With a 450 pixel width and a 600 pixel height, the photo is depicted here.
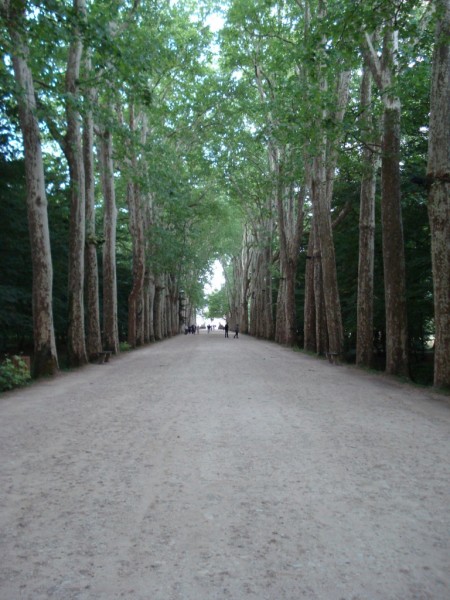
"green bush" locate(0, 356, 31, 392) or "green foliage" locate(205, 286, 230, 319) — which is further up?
"green foliage" locate(205, 286, 230, 319)

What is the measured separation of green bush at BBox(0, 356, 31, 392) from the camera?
10047 mm

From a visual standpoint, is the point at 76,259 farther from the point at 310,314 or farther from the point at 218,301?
the point at 218,301

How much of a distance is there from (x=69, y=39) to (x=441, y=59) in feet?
24.4

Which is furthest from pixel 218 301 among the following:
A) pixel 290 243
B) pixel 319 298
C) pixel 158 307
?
pixel 319 298

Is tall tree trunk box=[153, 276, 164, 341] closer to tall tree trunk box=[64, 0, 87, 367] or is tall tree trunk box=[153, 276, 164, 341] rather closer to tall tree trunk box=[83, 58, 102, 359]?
tall tree trunk box=[83, 58, 102, 359]

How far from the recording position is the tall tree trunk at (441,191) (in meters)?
9.64

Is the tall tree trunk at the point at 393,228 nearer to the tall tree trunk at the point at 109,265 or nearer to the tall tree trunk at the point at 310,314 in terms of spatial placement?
the tall tree trunk at the point at 310,314

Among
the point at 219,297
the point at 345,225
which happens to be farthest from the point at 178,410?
the point at 219,297

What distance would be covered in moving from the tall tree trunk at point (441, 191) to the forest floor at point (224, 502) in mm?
2672

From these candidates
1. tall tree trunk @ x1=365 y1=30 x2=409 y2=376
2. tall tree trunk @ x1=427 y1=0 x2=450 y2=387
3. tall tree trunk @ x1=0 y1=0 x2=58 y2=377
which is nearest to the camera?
tall tree trunk @ x1=427 y1=0 x2=450 y2=387

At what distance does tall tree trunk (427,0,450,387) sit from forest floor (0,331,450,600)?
267 cm

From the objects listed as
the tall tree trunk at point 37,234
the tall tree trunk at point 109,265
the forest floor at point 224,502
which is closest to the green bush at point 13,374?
the tall tree trunk at point 37,234

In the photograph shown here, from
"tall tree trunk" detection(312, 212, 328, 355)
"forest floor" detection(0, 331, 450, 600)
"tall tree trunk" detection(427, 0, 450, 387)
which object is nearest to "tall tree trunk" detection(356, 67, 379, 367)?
"tall tree trunk" detection(312, 212, 328, 355)

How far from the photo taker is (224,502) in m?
3.65
